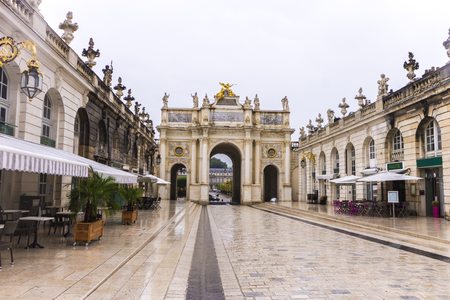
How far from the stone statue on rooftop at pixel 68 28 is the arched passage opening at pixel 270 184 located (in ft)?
104

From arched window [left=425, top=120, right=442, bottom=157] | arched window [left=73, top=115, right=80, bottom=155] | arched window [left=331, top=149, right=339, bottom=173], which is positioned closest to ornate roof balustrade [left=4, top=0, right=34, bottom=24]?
arched window [left=73, top=115, right=80, bottom=155]

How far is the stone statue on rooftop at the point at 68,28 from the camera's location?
49.0 feet

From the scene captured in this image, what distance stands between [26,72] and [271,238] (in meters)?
8.20

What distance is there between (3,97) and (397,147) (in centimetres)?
1915

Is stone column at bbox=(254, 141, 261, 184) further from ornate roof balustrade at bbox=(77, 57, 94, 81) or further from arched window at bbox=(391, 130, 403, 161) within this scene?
ornate roof balustrade at bbox=(77, 57, 94, 81)

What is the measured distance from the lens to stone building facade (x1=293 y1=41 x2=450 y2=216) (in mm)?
15312

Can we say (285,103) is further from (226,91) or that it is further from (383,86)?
(383,86)

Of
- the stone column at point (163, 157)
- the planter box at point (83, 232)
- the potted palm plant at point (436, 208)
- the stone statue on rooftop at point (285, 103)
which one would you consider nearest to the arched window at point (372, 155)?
the potted palm plant at point (436, 208)

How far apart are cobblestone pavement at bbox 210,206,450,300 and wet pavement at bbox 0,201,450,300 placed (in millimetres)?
16

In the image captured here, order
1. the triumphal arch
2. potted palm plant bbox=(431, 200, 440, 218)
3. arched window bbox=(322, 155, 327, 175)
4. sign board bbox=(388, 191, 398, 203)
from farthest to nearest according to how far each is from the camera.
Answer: the triumphal arch, arched window bbox=(322, 155, 327, 175), potted palm plant bbox=(431, 200, 440, 218), sign board bbox=(388, 191, 398, 203)

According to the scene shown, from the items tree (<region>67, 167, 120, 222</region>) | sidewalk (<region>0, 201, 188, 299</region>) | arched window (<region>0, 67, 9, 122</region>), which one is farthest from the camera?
arched window (<region>0, 67, 9, 122</region>)

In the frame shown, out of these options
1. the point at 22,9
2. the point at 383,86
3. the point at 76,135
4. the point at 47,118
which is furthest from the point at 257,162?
the point at 22,9

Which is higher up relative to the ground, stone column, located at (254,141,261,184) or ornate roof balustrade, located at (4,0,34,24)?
ornate roof balustrade, located at (4,0,34,24)

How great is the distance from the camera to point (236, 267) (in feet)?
22.7
